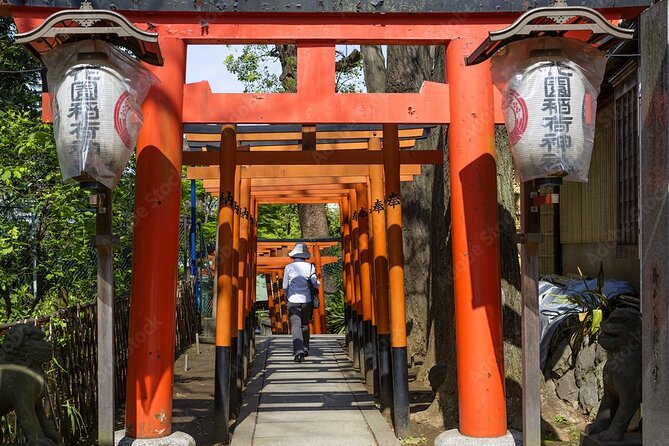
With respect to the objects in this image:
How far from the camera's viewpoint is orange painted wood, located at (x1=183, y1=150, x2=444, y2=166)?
28.3ft

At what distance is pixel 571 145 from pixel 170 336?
10.7ft

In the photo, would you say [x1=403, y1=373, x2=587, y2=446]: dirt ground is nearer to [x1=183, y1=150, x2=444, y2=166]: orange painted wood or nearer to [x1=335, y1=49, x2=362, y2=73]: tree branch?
[x1=183, y1=150, x2=444, y2=166]: orange painted wood

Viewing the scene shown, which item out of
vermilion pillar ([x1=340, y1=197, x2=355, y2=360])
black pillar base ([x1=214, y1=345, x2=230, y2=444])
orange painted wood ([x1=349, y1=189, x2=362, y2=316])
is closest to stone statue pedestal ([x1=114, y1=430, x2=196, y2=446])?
black pillar base ([x1=214, y1=345, x2=230, y2=444])

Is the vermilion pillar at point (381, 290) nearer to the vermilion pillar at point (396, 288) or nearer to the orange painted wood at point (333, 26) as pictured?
the vermilion pillar at point (396, 288)

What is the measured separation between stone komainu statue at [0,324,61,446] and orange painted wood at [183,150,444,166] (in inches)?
151

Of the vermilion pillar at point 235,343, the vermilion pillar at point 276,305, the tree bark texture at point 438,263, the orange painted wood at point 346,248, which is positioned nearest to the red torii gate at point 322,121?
the tree bark texture at point 438,263

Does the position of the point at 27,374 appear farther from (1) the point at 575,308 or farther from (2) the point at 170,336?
(1) the point at 575,308

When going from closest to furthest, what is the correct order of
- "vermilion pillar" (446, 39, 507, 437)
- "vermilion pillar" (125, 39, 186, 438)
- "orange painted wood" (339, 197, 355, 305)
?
"vermilion pillar" (125, 39, 186, 438) < "vermilion pillar" (446, 39, 507, 437) < "orange painted wood" (339, 197, 355, 305)

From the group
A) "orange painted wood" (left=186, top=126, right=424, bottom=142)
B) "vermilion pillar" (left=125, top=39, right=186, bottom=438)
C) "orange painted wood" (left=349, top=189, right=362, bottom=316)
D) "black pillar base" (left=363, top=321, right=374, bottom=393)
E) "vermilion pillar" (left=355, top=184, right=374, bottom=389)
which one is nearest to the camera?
"vermilion pillar" (left=125, top=39, right=186, bottom=438)

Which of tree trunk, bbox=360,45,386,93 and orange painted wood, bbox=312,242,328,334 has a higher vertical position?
tree trunk, bbox=360,45,386,93

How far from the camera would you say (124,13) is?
6.56 m

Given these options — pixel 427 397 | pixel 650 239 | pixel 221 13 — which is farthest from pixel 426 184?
pixel 650 239

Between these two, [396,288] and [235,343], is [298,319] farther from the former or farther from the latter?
[396,288]

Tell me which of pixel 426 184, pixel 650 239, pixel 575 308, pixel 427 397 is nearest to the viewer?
pixel 650 239
